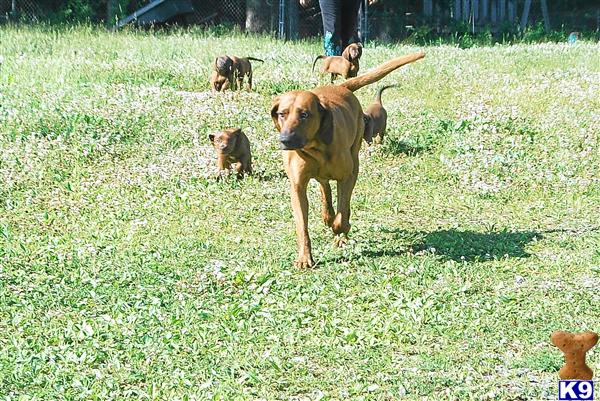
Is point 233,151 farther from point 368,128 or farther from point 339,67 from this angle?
point 339,67

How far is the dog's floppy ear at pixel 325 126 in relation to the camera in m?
7.19

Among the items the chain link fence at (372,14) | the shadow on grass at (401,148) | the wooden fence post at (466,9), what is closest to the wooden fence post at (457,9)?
the chain link fence at (372,14)

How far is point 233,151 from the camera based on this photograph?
33.7 ft

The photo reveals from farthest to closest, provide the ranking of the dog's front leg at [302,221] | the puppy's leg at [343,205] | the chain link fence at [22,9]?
the chain link fence at [22,9] < the puppy's leg at [343,205] < the dog's front leg at [302,221]

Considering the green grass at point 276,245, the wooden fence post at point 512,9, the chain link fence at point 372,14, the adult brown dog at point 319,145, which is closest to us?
the green grass at point 276,245

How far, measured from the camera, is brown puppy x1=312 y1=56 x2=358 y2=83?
13898 mm

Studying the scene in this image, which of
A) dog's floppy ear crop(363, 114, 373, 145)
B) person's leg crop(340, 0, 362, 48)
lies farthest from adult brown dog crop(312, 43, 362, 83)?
dog's floppy ear crop(363, 114, 373, 145)

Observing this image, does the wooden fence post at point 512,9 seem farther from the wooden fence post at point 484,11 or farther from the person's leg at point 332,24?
the person's leg at point 332,24

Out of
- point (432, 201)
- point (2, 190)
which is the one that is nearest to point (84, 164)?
point (2, 190)

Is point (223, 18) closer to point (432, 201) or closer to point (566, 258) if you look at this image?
point (432, 201)

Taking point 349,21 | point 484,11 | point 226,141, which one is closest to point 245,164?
point 226,141

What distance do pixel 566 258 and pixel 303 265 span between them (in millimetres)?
1919

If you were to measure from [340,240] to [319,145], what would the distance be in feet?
3.67

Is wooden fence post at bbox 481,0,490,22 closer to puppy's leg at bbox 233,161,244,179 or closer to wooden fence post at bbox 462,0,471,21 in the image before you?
wooden fence post at bbox 462,0,471,21
